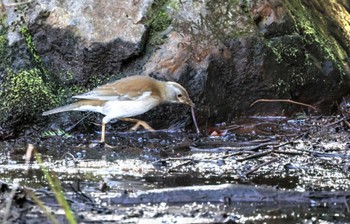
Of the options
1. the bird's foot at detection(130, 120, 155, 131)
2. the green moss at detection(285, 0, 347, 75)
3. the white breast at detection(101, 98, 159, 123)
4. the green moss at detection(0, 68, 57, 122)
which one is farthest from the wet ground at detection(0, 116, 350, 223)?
the green moss at detection(285, 0, 347, 75)

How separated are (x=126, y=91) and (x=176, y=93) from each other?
0.59 m

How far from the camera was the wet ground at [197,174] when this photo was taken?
4535 mm

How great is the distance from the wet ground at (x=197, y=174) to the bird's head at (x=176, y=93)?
48 centimetres

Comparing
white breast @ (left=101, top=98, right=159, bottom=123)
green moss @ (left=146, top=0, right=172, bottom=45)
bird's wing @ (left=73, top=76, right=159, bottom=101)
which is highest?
green moss @ (left=146, top=0, right=172, bottom=45)

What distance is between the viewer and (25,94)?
28.5ft

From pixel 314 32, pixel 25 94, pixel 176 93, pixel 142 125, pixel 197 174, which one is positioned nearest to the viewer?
pixel 197 174

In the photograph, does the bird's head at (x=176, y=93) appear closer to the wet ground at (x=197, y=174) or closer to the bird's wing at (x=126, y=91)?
the bird's wing at (x=126, y=91)

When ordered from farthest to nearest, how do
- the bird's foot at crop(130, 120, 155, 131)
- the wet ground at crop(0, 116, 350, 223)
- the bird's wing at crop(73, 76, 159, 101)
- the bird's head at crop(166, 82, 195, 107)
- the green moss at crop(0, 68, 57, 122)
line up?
the green moss at crop(0, 68, 57, 122), the bird's foot at crop(130, 120, 155, 131), the bird's head at crop(166, 82, 195, 107), the bird's wing at crop(73, 76, 159, 101), the wet ground at crop(0, 116, 350, 223)

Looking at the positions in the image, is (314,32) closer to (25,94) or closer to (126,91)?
(126,91)

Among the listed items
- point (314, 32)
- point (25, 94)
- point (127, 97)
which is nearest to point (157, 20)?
point (127, 97)

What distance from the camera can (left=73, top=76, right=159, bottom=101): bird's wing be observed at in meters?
7.89

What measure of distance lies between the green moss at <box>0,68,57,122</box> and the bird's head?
161cm

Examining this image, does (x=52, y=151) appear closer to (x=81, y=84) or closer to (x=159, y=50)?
(x=81, y=84)

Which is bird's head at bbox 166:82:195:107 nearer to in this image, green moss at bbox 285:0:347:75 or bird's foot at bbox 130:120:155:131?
bird's foot at bbox 130:120:155:131
